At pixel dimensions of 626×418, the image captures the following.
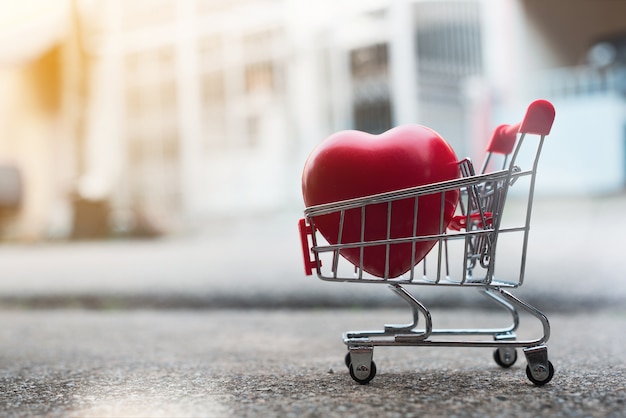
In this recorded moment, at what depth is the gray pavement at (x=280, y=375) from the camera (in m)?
0.54

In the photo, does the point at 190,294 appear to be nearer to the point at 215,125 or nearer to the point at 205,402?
the point at 205,402

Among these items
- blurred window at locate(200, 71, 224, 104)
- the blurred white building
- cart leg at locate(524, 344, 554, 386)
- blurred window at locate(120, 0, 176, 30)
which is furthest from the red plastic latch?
blurred window at locate(120, 0, 176, 30)

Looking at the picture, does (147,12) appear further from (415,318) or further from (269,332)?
(415,318)

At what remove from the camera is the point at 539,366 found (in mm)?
611

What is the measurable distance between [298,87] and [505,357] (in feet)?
7.07

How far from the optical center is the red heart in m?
0.61

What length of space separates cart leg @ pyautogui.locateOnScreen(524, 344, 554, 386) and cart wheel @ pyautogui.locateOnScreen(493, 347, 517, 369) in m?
0.11

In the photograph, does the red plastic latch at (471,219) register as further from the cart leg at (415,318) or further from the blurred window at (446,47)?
the blurred window at (446,47)

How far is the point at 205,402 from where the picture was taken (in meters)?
0.57

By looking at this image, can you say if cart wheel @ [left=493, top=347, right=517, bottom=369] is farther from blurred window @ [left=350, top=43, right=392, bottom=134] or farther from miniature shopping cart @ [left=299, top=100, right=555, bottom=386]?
blurred window @ [left=350, top=43, right=392, bottom=134]

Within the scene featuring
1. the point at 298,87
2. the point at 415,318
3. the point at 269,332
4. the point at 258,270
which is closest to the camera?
the point at 415,318

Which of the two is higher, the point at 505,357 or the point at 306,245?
the point at 306,245

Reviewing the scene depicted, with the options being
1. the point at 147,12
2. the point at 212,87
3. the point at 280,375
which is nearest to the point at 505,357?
the point at 280,375

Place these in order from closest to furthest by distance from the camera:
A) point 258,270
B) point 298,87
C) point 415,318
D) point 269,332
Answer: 1. point 415,318
2. point 269,332
3. point 258,270
4. point 298,87
